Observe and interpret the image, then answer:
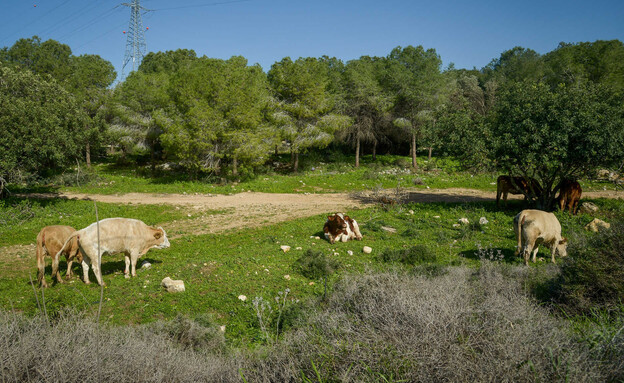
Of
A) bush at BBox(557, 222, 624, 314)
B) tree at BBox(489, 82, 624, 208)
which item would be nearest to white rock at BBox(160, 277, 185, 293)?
bush at BBox(557, 222, 624, 314)

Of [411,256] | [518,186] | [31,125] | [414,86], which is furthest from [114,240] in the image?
[414,86]

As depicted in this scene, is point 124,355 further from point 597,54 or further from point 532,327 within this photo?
point 597,54

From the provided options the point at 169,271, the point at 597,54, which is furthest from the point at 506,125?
the point at 597,54

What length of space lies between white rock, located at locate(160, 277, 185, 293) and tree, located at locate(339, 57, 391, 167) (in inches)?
1012

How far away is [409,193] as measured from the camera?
877 inches

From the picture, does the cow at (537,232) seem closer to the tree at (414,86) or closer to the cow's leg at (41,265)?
the cow's leg at (41,265)

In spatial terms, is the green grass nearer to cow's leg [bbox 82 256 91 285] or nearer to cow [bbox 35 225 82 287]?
cow's leg [bbox 82 256 91 285]

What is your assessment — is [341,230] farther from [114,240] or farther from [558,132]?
[558,132]

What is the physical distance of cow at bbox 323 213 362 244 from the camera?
41.0 ft

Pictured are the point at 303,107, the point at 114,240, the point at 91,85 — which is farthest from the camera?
the point at 91,85

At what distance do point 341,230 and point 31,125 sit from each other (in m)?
13.5

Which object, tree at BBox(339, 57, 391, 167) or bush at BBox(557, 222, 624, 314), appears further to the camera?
tree at BBox(339, 57, 391, 167)

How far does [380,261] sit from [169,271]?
18.5 ft

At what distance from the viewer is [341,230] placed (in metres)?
12.6
